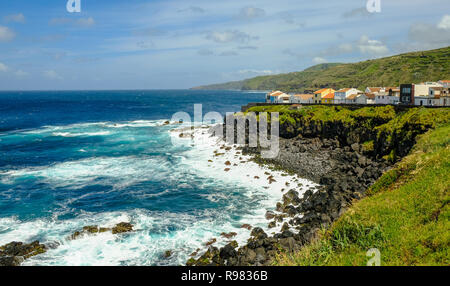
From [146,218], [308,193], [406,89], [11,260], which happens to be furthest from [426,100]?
[11,260]

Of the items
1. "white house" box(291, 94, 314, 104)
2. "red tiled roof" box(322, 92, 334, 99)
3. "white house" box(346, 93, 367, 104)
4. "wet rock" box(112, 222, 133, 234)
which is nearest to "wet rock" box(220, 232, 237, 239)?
"wet rock" box(112, 222, 133, 234)

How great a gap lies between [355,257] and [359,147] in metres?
38.8

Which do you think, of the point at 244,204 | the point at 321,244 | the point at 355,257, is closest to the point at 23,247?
the point at 244,204

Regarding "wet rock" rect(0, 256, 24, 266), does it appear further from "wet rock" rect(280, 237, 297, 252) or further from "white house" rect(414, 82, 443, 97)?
"white house" rect(414, 82, 443, 97)

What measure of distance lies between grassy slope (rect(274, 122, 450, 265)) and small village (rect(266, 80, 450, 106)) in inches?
1828

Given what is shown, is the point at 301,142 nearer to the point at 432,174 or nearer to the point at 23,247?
the point at 432,174

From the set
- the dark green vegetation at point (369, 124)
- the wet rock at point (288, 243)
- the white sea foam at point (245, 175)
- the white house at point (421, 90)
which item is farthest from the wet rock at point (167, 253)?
the white house at point (421, 90)

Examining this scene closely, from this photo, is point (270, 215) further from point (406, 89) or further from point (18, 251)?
point (406, 89)

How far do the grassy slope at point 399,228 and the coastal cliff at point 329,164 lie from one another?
18 cm

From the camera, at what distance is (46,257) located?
24172 mm

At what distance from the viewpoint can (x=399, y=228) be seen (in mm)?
14844

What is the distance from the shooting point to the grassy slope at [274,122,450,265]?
12.7m

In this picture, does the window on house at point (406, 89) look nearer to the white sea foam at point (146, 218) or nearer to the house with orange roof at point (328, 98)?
the house with orange roof at point (328, 98)

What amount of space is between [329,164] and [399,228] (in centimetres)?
3001
